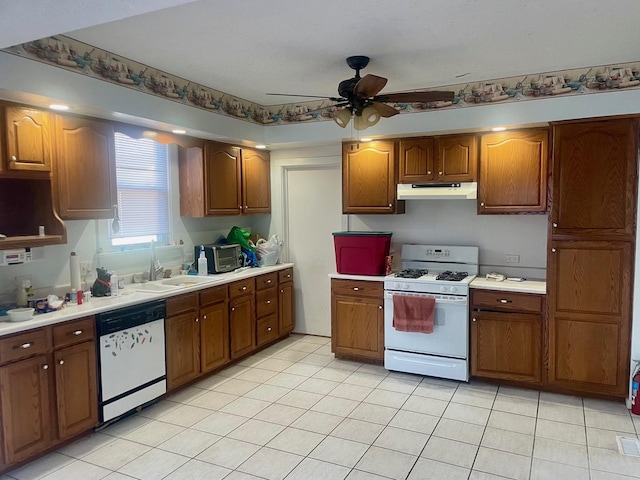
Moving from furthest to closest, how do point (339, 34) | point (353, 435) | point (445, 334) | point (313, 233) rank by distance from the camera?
point (313, 233), point (445, 334), point (353, 435), point (339, 34)

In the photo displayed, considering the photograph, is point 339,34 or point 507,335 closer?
point 339,34

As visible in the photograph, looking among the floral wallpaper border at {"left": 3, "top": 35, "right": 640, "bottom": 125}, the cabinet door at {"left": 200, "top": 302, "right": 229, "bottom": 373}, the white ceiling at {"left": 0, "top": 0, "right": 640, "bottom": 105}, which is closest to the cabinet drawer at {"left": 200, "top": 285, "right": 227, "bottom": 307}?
the cabinet door at {"left": 200, "top": 302, "right": 229, "bottom": 373}

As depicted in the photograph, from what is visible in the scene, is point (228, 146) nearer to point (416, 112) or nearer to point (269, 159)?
point (269, 159)

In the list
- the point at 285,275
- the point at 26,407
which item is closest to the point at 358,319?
the point at 285,275

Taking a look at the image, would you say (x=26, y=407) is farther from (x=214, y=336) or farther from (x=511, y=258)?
(x=511, y=258)

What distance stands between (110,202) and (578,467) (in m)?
3.59

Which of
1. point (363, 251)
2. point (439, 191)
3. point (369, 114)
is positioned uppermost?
point (369, 114)

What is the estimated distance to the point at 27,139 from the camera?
2896mm

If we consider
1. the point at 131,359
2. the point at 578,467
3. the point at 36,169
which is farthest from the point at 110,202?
the point at 578,467

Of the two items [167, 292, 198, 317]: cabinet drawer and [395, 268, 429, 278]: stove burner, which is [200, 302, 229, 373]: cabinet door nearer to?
[167, 292, 198, 317]: cabinet drawer

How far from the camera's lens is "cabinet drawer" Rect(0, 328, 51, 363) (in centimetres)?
265

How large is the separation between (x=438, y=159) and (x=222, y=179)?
208 cm

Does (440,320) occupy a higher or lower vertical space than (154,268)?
lower

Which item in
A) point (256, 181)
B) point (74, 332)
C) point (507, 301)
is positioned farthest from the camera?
point (256, 181)
